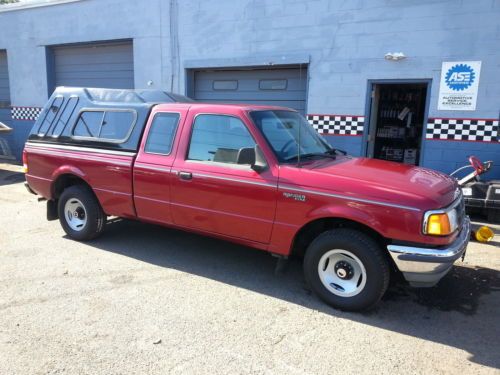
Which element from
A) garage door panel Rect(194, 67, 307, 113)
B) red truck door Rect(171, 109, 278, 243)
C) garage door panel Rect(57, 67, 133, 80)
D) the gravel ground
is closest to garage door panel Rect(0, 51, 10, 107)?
garage door panel Rect(57, 67, 133, 80)

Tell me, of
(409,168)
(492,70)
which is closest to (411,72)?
(492,70)

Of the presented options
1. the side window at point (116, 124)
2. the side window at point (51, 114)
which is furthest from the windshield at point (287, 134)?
the side window at point (51, 114)

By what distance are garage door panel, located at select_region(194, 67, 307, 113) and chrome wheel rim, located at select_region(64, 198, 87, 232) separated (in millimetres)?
5300

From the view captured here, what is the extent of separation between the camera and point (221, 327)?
11.2 feet

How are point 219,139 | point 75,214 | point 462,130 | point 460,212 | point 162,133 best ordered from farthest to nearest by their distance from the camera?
point 462,130 → point 75,214 → point 162,133 → point 219,139 → point 460,212

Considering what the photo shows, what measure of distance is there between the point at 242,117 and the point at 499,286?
3.17 metres

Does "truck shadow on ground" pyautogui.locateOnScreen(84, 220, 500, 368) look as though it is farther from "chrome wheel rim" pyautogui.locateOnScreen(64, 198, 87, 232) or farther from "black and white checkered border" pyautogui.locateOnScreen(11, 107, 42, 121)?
"black and white checkered border" pyautogui.locateOnScreen(11, 107, 42, 121)

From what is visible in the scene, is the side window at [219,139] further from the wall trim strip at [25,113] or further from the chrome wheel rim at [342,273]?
the wall trim strip at [25,113]

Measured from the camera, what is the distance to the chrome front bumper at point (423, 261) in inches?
130

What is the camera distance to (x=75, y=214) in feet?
17.9

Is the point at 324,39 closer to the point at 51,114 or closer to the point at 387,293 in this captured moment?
the point at 51,114

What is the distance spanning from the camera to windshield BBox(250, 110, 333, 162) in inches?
160

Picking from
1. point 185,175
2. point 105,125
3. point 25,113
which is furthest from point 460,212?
point 25,113

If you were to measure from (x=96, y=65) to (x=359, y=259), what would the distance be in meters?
10.6
